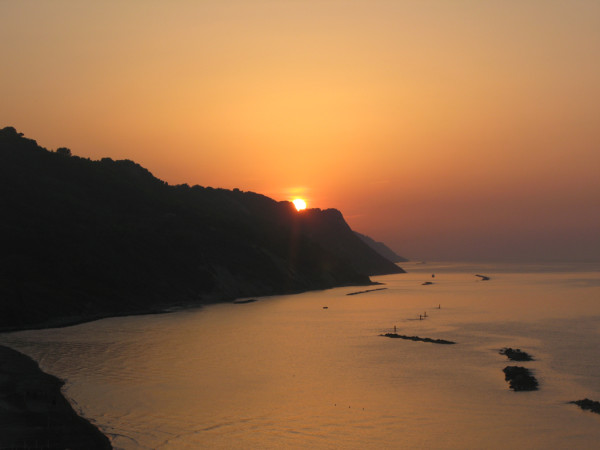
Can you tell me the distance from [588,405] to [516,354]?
2189 centimetres

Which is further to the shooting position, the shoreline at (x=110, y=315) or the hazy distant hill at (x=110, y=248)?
the hazy distant hill at (x=110, y=248)

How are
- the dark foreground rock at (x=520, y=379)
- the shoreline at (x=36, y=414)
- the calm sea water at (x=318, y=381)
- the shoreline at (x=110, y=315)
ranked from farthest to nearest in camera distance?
the shoreline at (x=110, y=315) < the dark foreground rock at (x=520, y=379) < the calm sea water at (x=318, y=381) < the shoreline at (x=36, y=414)

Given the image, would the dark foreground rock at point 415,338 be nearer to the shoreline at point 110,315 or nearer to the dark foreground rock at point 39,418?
the shoreline at point 110,315

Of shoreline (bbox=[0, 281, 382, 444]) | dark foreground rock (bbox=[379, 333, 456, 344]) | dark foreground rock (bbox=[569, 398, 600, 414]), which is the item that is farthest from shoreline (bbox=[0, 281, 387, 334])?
dark foreground rock (bbox=[569, 398, 600, 414])

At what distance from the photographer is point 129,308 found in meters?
102

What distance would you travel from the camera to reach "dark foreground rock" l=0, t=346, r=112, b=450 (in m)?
29.4

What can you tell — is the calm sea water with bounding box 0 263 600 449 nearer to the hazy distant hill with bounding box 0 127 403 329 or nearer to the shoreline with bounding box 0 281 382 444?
the shoreline with bounding box 0 281 382 444

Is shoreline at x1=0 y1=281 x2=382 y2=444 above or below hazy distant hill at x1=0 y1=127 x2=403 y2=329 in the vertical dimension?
below

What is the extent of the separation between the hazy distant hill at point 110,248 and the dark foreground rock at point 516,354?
56.8 metres

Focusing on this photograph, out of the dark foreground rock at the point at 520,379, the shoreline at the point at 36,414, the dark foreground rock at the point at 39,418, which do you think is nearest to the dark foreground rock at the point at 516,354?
the dark foreground rock at the point at 520,379

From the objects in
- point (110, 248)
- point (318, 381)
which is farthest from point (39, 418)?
point (110, 248)

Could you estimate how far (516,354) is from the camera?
6172 centimetres

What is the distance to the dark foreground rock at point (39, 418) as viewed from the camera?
29375 millimetres

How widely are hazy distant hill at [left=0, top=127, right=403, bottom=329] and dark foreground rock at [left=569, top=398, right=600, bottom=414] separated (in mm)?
64926
